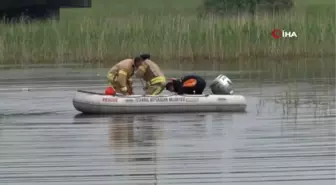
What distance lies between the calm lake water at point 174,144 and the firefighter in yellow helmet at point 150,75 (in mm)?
854

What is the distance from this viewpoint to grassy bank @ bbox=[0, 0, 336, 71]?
33.1 metres

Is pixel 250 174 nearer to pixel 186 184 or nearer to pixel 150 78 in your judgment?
pixel 186 184

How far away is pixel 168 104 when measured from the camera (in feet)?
61.7

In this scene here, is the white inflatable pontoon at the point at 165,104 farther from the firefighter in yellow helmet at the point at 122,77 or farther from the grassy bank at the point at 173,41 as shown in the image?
the grassy bank at the point at 173,41

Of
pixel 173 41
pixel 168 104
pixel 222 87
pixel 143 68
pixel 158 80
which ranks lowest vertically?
pixel 168 104

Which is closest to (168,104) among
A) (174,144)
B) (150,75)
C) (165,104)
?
(165,104)

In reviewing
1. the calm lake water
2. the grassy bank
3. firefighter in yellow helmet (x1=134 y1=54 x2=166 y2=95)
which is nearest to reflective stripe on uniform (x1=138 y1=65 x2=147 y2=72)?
firefighter in yellow helmet (x1=134 y1=54 x2=166 y2=95)

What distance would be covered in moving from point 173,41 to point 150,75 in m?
13.9

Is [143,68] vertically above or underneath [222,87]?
above

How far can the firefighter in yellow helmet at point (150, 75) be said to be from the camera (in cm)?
1938

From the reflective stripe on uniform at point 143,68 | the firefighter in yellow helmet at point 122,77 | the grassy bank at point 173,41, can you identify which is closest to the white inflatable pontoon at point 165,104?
the firefighter in yellow helmet at point 122,77

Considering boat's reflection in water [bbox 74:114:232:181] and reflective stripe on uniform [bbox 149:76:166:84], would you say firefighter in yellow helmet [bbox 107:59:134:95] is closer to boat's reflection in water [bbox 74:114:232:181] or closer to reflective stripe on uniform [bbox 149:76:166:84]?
reflective stripe on uniform [bbox 149:76:166:84]

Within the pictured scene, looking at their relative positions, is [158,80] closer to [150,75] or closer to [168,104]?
[150,75]

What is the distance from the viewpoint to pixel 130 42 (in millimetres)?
33312
